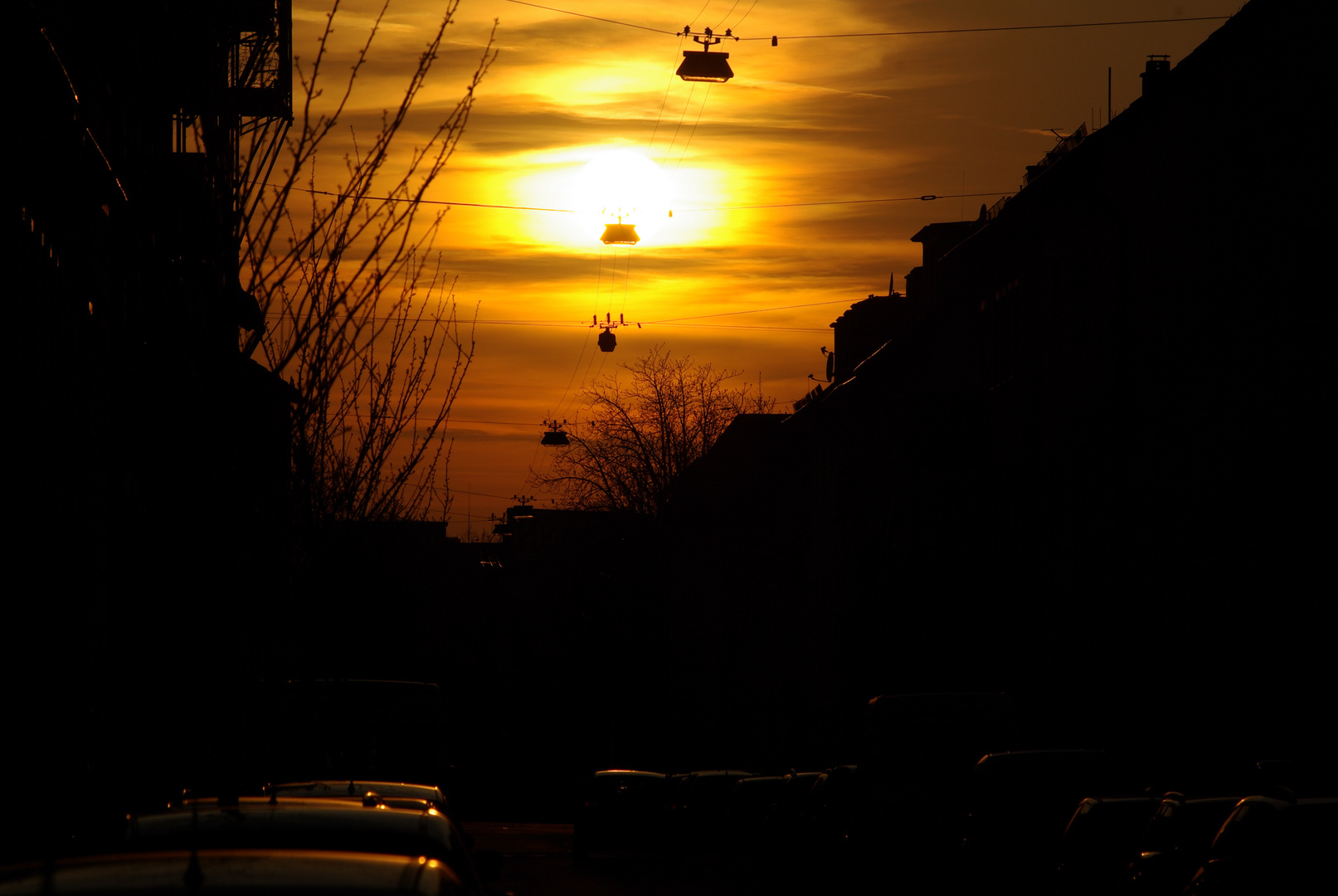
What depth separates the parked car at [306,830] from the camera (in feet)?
20.3

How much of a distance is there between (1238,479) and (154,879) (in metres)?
21.5

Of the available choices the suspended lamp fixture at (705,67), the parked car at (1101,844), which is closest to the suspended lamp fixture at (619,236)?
the suspended lamp fixture at (705,67)

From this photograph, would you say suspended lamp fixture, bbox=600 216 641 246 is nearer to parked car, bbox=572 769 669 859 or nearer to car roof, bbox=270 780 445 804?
parked car, bbox=572 769 669 859

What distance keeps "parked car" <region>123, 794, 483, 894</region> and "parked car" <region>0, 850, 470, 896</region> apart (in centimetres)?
101

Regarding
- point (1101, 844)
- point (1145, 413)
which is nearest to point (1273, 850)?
point (1101, 844)

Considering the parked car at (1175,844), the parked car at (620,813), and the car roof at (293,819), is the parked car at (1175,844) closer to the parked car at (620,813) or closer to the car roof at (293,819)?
the car roof at (293,819)

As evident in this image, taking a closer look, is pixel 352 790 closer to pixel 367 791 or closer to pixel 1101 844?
pixel 367 791

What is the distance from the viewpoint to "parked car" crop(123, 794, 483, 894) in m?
6.20

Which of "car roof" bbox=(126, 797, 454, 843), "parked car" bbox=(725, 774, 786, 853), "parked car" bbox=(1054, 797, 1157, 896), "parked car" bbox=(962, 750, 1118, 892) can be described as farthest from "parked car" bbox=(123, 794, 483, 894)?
"parked car" bbox=(725, 774, 786, 853)

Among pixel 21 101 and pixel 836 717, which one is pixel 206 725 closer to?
pixel 21 101

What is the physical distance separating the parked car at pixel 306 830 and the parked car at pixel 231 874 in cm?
101

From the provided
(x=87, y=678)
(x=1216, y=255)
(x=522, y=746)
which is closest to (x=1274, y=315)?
(x=1216, y=255)

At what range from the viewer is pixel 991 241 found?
3300cm

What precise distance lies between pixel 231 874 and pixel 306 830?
1815 millimetres
